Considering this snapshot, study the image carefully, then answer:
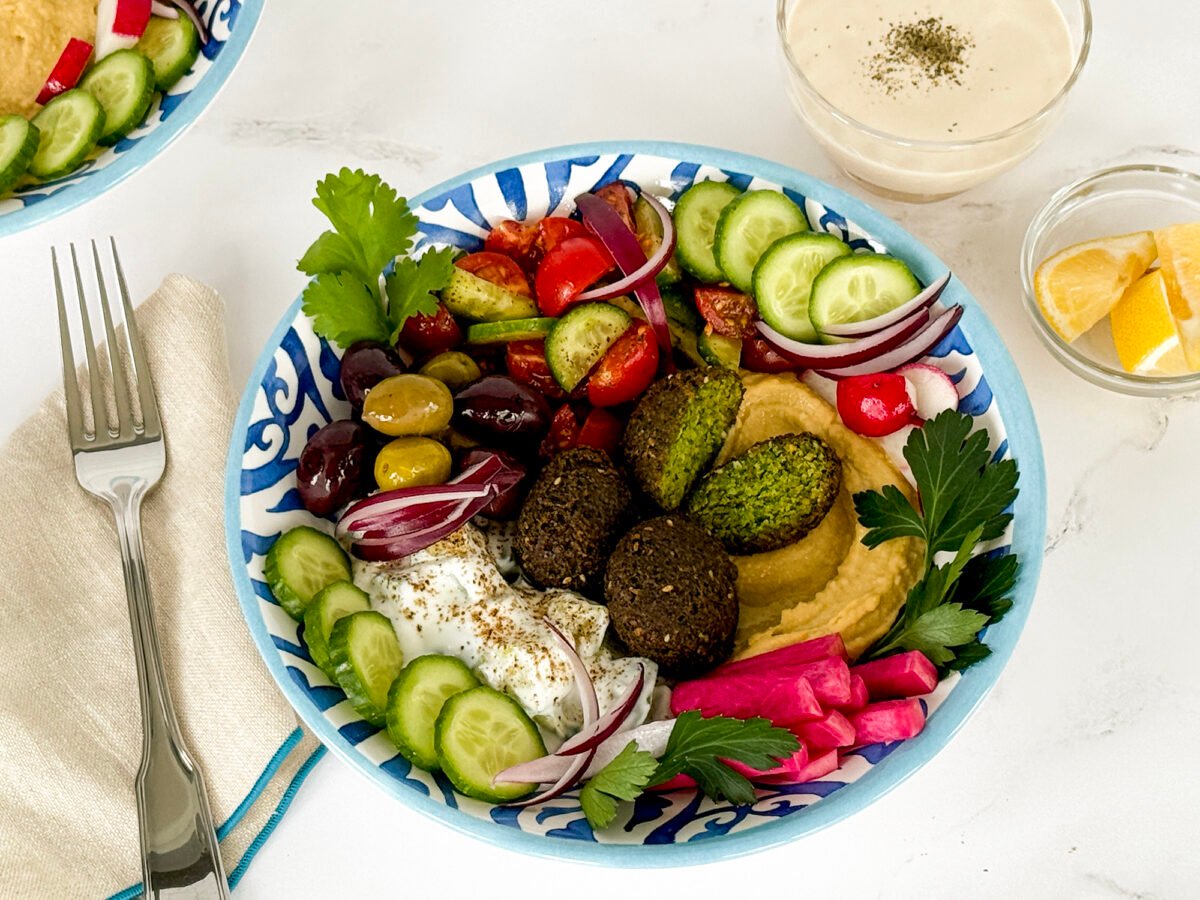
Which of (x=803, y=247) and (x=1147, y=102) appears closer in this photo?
(x=803, y=247)

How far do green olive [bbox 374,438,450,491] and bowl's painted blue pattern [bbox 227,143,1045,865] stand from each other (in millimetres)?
178

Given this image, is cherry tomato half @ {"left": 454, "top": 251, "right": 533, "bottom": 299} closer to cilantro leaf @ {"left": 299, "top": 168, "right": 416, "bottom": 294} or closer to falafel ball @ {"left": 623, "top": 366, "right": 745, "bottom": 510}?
cilantro leaf @ {"left": 299, "top": 168, "right": 416, "bottom": 294}

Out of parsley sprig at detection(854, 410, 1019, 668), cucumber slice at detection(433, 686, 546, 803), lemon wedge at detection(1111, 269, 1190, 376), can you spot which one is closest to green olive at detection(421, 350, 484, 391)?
cucumber slice at detection(433, 686, 546, 803)

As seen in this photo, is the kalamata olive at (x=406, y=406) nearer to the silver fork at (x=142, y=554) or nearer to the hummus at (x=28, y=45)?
the silver fork at (x=142, y=554)

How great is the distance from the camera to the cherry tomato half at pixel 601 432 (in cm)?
230

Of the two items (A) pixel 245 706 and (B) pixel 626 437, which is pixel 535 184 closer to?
(B) pixel 626 437

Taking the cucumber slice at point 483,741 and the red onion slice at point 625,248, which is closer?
the cucumber slice at point 483,741

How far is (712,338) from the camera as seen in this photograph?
2.32 metres

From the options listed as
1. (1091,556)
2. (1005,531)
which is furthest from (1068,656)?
(1005,531)

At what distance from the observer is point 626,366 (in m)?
2.25

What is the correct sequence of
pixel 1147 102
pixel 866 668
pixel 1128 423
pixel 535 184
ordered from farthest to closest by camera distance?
pixel 1147 102, pixel 1128 423, pixel 535 184, pixel 866 668

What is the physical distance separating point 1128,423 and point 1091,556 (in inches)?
11.9

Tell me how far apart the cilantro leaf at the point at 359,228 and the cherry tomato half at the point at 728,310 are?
1.89ft

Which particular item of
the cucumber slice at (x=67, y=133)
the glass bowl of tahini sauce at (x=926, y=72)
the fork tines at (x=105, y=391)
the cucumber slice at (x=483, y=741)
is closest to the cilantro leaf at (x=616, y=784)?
the cucumber slice at (x=483, y=741)
